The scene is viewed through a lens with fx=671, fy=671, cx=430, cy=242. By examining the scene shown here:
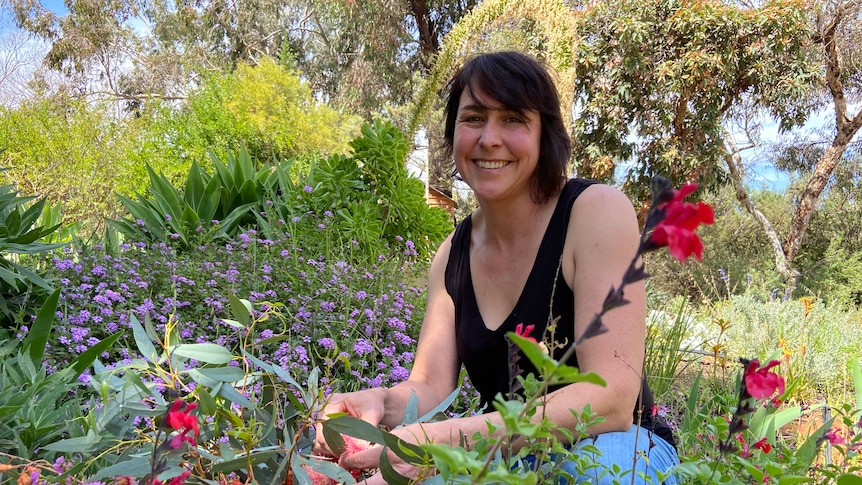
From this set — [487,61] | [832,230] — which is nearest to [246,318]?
[487,61]

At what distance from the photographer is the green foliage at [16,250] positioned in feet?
7.18

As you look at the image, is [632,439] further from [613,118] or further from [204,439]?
[613,118]

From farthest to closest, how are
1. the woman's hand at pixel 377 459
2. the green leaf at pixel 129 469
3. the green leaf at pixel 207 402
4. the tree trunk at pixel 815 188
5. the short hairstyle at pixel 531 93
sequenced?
the tree trunk at pixel 815 188 < the short hairstyle at pixel 531 93 < the woman's hand at pixel 377 459 < the green leaf at pixel 207 402 < the green leaf at pixel 129 469

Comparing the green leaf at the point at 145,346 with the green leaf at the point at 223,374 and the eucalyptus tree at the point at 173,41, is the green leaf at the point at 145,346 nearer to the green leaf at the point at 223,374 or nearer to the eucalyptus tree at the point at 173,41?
the green leaf at the point at 223,374

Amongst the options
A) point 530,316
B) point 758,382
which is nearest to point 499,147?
point 530,316

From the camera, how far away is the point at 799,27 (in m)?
10.5

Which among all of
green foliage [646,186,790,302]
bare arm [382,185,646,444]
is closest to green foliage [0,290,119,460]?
bare arm [382,185,646,444]

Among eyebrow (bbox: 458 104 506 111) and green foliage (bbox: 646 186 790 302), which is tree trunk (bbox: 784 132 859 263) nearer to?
green foliage (bbox: 646 186 790 302)

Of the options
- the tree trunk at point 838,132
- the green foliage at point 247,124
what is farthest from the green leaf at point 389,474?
the tree trunk at point 838,132

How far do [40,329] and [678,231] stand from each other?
1668 millimetres

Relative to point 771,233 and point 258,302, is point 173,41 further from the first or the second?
point 258,302

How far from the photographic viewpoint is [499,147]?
5.24 feet

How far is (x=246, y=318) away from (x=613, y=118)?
11.1 m

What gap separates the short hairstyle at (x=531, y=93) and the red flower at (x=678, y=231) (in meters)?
1.14
